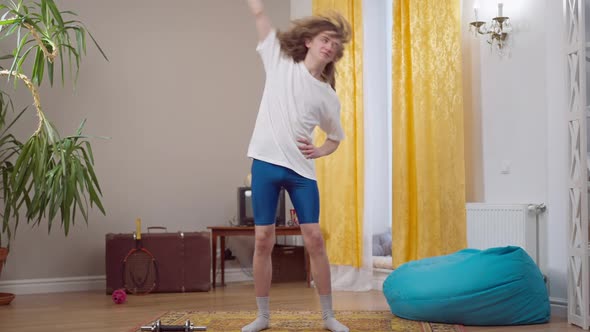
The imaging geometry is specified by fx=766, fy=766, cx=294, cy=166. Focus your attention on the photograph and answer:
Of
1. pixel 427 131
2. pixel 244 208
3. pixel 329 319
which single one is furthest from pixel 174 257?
pixel 329 319

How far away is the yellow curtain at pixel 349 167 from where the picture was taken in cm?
555

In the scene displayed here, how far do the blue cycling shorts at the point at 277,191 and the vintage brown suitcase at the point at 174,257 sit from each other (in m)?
2.27

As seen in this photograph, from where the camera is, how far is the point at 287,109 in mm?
3293

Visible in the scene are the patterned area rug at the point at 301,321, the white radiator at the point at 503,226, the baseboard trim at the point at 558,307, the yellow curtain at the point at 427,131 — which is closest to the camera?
the patterned area rug at the point at 301,321

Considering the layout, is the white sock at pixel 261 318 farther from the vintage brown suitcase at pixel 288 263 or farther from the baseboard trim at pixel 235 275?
the baseboard trim at pixel 235 275

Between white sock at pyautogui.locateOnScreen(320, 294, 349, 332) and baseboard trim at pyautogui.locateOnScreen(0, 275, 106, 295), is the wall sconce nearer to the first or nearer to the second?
white sock at pyautogui.locateOnScreen(320, 294, 349, 332)

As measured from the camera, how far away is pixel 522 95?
14.8 ft

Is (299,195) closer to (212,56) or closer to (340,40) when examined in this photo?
Answer: (340,40)

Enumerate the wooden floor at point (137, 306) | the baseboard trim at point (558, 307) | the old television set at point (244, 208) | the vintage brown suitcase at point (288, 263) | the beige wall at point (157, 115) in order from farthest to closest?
the vintage brown suitcase at point (288, 263) < the old television set at point (244, 208) < the beige wall at point (157, 115) < the baseboard trim at point (558, 307) < the wooden floor at point (137, 306)

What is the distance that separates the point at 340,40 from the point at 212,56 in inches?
120

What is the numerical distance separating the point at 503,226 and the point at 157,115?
2.86 m

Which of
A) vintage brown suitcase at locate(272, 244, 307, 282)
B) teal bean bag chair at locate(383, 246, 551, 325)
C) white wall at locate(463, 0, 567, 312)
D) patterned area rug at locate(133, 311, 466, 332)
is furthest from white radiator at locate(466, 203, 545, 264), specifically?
vintage brown suitcase at locate(272, 244, 307, 282)

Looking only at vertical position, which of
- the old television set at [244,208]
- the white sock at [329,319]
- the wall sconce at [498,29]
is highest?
the wall sconce at [498,29]

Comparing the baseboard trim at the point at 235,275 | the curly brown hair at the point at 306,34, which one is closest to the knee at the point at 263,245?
the curly brown hair at the point at 306,34
